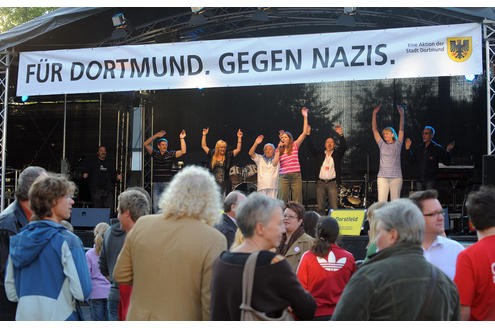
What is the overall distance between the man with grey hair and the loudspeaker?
572cm

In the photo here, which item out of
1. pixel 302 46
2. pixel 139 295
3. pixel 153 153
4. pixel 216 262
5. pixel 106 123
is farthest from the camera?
pixel 106 123

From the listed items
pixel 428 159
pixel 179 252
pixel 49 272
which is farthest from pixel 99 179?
pixel 179 252

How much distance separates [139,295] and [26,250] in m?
0.67

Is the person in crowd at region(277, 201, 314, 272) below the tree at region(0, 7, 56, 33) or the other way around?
below

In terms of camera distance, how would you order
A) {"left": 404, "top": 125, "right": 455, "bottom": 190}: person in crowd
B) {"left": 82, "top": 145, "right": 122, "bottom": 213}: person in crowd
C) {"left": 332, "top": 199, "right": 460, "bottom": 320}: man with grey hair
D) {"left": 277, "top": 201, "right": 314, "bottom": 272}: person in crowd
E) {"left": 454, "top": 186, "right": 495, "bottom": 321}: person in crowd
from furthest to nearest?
{"left": 82, "top": 145, "right": 122, "bottom": 213}: person in crowd < {"left": 404, "top": 125, "right": 455, "bottom": 190}: person in crowd < {"left": 277, "top": 201, "right": 314, "bottom": 272}: person in crowd < {"left": 454, "top": 186, "right": 495, "bottom": 321}: person in crowd < {"left": 332, "top": 199, "right": 460, "bottom": 320}: man with grey hair

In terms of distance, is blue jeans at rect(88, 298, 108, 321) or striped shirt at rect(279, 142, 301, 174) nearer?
blue jeans at rect(88, 298, 108, 321)

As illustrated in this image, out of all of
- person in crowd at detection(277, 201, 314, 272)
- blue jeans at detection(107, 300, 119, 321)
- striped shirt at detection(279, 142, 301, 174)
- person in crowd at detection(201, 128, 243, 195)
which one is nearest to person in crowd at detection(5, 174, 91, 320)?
blue jeans at detection(107, 300, 119, 321)

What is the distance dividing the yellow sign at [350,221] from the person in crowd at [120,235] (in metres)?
5.27

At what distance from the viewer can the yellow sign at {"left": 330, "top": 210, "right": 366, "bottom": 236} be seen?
9352 mm

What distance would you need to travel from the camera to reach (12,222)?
3.77 metres

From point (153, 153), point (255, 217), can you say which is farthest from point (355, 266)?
point (153, 153)

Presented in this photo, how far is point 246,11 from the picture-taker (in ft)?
36.0

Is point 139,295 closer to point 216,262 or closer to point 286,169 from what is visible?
point 216,262

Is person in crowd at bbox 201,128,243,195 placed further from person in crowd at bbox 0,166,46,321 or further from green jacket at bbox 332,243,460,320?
green jacket at bbox 332,243,460,320
